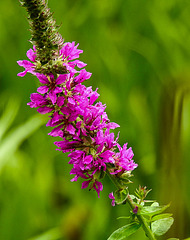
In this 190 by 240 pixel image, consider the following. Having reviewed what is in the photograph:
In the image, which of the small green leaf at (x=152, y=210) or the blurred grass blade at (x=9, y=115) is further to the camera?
the blurred grass blade at (x=9, y=115)

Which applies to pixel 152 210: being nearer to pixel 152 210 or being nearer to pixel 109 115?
pixel 152 210

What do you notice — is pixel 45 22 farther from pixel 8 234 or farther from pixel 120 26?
pixel 120 26

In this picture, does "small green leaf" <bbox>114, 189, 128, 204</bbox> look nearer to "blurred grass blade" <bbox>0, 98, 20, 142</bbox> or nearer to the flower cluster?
the flower cluster

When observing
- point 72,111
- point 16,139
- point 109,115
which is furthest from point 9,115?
point 72,111

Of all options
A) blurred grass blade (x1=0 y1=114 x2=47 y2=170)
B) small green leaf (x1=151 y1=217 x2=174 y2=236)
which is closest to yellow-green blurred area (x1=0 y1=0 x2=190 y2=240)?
blurred grass blade (x1=0 y1=114 x2=47 y2=170)

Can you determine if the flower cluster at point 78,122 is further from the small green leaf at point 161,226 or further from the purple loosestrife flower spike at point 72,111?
the small green leaf at point 161,226

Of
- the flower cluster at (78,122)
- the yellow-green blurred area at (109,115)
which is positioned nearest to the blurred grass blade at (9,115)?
the yellow-green blurred area at (109,115)

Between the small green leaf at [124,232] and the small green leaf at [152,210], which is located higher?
the small green leaf at [152,210]
